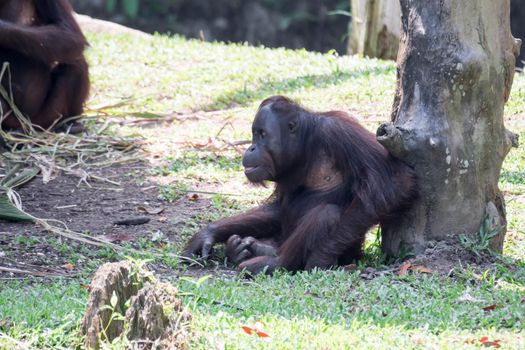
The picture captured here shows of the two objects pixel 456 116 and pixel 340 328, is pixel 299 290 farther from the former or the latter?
pixel 456 116

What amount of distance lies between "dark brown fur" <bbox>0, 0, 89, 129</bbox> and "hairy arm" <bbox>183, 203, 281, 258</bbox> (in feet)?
8.72

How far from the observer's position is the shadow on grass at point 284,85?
26.9ft

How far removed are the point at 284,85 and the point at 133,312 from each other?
5.40 meters

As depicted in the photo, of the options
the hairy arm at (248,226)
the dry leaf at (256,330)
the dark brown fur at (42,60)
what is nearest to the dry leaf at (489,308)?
the dry leaf at (256,330)

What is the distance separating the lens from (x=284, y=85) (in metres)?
8.38

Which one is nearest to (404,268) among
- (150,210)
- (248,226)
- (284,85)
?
(248,226)

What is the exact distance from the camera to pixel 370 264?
4.78 metres

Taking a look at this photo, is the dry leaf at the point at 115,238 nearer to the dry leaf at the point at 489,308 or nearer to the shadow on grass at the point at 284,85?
the dry leaf at the point at 489,308

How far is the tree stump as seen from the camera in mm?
3168

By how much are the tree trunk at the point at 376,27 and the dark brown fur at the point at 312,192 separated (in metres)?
4.75

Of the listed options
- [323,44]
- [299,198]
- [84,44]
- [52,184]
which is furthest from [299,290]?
[323,44]

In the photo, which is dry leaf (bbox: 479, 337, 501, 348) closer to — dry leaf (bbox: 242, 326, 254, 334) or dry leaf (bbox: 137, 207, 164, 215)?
dry leaf (bbox: 242, 326, 254, 334)

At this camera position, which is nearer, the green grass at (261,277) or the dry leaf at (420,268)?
the green grass at (261,277)

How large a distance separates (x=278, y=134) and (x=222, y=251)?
824 mm
